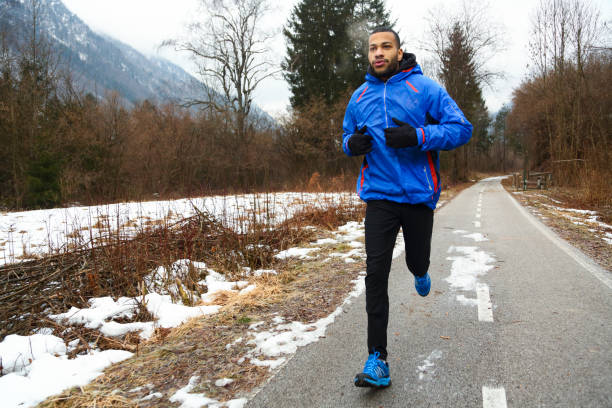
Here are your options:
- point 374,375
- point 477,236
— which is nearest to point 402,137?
point 374,375

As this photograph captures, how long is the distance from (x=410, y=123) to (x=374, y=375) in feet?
5.47

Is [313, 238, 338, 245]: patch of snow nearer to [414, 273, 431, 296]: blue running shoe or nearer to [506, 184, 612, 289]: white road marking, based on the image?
[506, 184, 612, 289]: white road marking

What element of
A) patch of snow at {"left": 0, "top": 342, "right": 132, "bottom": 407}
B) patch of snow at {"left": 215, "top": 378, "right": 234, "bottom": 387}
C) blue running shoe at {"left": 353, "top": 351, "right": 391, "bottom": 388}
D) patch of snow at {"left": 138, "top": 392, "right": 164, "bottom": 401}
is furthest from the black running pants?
patch of snow at {"left": 0, "top": 342, "right": 132, "bottom": 407}

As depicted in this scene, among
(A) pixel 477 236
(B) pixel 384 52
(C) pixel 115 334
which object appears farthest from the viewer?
(A) pixel 477 236

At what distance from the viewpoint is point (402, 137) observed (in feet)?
7.73

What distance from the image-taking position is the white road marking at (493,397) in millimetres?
2212

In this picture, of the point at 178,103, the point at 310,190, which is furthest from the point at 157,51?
the point at 310,190

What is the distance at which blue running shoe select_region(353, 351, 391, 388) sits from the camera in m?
2.33

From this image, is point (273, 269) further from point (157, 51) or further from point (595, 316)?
point (157, 51)

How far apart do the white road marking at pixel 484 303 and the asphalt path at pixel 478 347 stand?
0.03ft

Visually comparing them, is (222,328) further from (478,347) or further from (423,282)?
(478,347)

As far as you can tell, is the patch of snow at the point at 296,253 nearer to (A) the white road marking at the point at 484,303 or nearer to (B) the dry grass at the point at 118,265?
(B) the dry grass at the point at 118,265

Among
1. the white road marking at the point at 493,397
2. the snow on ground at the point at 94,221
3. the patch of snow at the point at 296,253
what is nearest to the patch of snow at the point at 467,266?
the white road marking at the point at 493,397

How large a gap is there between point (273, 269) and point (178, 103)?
71.9ft
